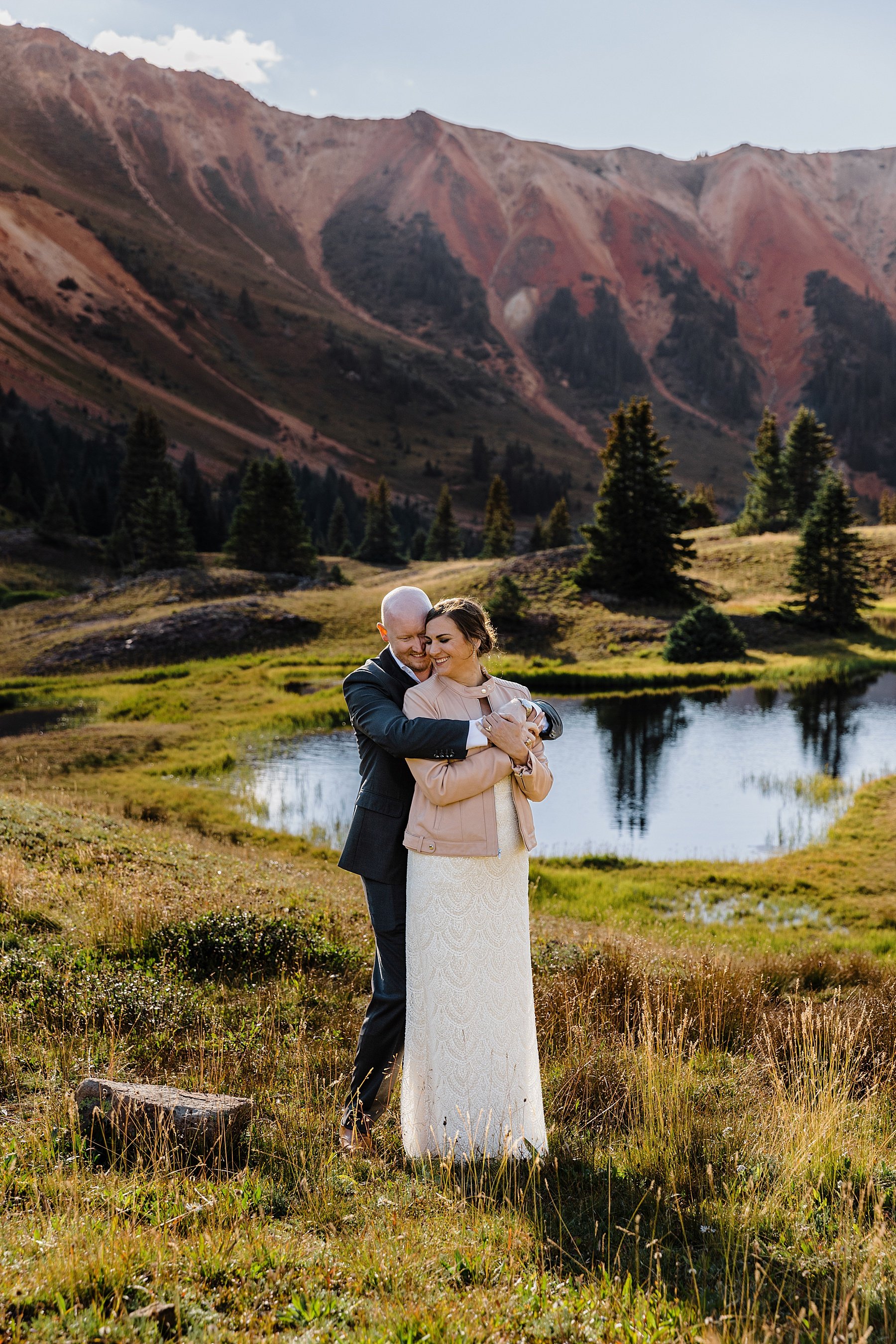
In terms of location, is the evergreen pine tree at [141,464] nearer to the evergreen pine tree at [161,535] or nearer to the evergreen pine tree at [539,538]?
the evergreen pine tree at [161,535]

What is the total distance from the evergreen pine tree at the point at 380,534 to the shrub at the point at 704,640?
39015 mm

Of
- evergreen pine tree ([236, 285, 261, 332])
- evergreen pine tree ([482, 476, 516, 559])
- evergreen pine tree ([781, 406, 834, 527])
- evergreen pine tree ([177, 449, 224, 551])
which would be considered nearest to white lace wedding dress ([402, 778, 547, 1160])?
evergreen pine tree ([781, 406, 834, 527])

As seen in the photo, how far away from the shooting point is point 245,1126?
450 cm

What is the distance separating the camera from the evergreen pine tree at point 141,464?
218 ft

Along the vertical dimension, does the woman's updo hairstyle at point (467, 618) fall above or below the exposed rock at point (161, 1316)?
above

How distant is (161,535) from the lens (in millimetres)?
55250

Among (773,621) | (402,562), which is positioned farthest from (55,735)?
(402,562)

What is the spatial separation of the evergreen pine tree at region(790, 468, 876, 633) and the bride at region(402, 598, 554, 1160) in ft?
124

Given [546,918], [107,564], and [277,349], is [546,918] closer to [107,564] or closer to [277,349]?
[107,564]

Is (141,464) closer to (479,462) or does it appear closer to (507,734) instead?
(507,734)

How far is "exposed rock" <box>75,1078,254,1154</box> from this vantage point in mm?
4211

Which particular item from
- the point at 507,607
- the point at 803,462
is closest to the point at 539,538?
the point at 803,462

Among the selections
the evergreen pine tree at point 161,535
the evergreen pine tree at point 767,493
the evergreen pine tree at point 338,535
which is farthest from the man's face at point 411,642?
the evergreen pine tree at point 338,535

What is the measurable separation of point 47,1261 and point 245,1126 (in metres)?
1.51
